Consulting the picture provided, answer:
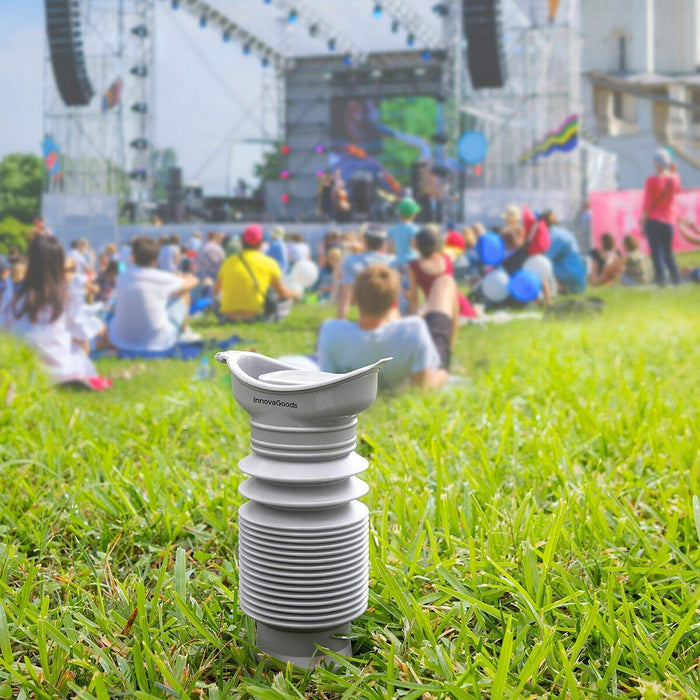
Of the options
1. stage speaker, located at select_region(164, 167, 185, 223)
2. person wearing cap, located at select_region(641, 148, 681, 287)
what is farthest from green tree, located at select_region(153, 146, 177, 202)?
person wearing cap, located at select_region(641, 148, 681, 287)

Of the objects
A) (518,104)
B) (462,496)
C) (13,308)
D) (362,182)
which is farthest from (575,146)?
(462,496)

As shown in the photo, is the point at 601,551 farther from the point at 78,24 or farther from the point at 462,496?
the point at 78,24

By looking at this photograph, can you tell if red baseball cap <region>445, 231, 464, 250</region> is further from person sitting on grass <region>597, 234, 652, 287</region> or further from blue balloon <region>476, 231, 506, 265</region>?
person sitting on grass <region>597, 234, 652, 287</region>

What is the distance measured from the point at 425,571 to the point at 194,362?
311cm

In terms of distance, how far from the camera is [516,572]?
1.87 meters

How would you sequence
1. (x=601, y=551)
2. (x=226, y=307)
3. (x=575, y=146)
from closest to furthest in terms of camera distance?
(x=601, y=551), (x=226, y=307), (x=575, y=146)

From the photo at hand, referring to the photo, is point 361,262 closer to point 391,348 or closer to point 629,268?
point 391,348

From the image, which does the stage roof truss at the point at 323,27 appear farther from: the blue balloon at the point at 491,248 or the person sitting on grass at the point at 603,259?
the person sitting on grass at the point at 603,259

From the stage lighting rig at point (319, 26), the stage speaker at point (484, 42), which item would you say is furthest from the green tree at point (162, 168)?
the stage speaker at point (484, 42)

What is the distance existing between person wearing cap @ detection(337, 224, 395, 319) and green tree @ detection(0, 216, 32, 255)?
5.17 ft

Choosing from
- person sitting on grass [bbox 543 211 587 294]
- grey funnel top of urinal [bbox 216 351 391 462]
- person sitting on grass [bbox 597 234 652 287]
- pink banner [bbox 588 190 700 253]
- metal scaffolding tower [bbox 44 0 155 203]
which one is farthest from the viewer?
person sitting on grass [bbox 597 234 652 287]

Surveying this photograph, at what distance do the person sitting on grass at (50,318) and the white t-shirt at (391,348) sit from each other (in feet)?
3.95

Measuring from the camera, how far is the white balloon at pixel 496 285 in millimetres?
5562

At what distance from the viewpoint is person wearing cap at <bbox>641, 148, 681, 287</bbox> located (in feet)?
24.1
